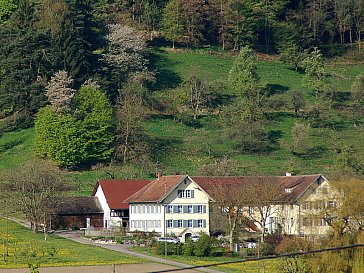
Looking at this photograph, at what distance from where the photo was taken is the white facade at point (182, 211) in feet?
202

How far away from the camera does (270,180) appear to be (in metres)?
60.9

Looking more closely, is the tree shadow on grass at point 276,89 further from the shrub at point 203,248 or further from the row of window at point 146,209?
the shrub at point 203,248

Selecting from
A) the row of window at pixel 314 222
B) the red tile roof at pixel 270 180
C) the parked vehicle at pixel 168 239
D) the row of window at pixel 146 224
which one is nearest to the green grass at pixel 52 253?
the parked vehicle at pixel 168 239

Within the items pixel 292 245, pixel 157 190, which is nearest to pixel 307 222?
pixel 292 245

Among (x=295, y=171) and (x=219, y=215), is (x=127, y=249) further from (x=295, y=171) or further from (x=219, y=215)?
(x=295, y=171)

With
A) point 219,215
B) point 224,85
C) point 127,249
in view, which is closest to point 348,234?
point 127,249

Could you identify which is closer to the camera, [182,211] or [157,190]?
[182,211]

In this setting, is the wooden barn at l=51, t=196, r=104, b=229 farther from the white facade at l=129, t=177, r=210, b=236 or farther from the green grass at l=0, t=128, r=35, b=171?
the green grass at l=0, t=128, r=35, b=171

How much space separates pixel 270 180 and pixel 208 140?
18.5 m

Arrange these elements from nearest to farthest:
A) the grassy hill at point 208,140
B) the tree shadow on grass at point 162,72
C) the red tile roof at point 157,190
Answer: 1. the red tile roof at point 157,190
2. the grassy hill at point 208,140
3. the tree shadow on grass at point 162,72

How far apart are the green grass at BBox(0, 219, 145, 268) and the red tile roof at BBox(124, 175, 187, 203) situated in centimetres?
767

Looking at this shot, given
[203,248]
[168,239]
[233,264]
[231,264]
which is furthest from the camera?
[168,239]

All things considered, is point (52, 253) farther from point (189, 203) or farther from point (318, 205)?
point (189, 203)

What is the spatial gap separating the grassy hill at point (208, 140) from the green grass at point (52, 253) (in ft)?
50.3
